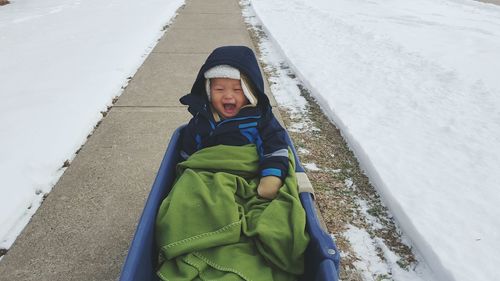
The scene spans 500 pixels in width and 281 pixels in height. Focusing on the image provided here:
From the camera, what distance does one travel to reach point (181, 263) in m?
1.54

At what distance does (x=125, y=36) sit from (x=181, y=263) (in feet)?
19.0

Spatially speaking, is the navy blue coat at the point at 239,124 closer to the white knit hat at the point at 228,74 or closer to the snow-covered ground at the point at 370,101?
the white knit hat at the point at 228,74

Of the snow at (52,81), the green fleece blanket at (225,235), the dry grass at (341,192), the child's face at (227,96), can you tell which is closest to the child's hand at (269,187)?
the green fleece blanket at (225,235)

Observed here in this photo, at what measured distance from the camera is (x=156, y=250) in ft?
5.50

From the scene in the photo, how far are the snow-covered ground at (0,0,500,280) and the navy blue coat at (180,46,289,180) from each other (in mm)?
721

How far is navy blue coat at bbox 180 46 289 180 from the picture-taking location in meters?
2.04

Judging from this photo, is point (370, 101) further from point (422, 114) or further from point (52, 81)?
point (52, 81)

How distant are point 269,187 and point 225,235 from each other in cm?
36

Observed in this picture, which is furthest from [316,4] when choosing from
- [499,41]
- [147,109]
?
[147,109]

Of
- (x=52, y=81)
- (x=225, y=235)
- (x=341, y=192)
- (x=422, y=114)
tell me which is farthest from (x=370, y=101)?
(x=52, y=81)

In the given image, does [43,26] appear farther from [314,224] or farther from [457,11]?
[457,11]

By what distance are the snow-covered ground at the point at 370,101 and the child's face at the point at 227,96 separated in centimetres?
95

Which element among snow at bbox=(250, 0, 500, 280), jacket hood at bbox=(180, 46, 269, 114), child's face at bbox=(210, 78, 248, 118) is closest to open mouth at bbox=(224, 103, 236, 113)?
child's face at bbox=(210, 78, 248, 118)

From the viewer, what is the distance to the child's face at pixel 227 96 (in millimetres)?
2084
